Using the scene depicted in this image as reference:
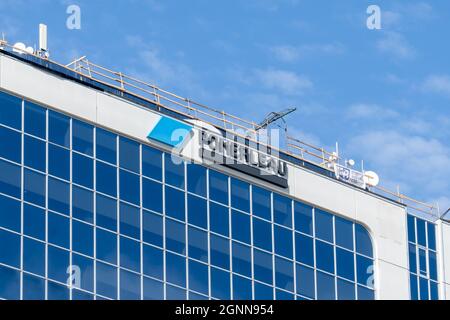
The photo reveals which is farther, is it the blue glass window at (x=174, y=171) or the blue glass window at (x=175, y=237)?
the blue glass window at (x=174, y=171)

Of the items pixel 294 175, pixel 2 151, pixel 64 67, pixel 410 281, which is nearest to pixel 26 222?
pixel 2 151

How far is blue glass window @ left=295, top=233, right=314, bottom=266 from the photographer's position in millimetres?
68875

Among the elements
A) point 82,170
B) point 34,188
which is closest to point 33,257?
point 34,188

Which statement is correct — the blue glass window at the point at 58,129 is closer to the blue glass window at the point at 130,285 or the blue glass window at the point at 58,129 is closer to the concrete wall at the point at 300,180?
the concrete wall at the point at 300,180

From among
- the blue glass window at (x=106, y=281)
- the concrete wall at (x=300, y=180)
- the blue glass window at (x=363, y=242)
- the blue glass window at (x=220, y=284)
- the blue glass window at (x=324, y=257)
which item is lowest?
the blue glass window at (x=106, y=281)

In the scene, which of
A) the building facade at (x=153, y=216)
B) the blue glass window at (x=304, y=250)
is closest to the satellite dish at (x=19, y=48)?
the building facade at (x=153, y=216)

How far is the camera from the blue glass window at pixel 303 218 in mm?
69438

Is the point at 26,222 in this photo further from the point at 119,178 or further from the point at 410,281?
the point at 410,281

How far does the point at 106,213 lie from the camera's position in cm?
6241

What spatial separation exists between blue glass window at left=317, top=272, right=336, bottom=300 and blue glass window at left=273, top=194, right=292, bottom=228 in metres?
2.69

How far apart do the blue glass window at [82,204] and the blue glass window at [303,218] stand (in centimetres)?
1105

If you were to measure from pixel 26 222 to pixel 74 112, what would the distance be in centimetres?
553
